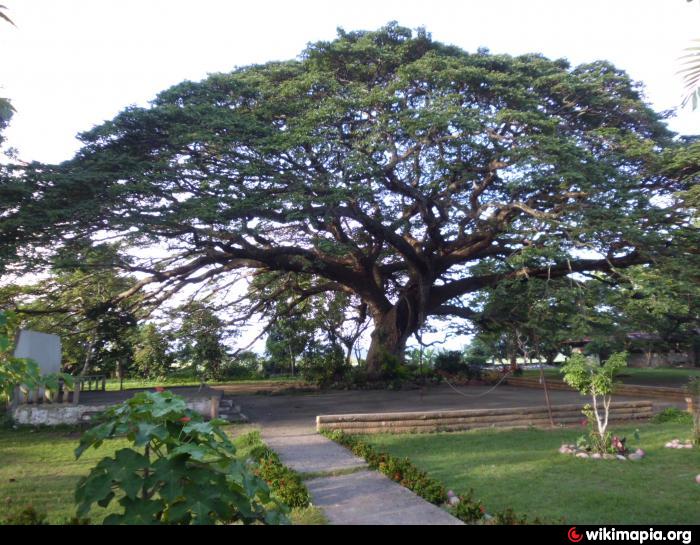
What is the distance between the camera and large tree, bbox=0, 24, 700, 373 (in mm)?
13453

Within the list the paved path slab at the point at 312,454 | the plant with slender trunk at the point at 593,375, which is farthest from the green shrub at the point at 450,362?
the plant with slender trunk at the point at 593,375

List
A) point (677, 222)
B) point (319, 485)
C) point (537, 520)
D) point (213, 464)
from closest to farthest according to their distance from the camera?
point (213, 464) < point (537, 520) < point (319, 485) < point (677, 222)

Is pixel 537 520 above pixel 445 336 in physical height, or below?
below

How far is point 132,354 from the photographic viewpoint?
22641 millimetres

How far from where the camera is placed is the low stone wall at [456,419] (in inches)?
421

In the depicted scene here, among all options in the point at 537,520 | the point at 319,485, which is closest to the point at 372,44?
the point at 319,485

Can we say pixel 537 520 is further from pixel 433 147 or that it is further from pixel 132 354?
pixel 132 354

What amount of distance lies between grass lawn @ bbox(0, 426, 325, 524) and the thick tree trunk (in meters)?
10.3

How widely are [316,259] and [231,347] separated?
209 inches

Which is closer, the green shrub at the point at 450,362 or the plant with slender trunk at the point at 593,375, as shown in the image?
the plant with slender trunk at the point at 593,375

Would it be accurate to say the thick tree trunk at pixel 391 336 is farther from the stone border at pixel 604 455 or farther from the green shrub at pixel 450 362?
the stone border at pixel 604 455

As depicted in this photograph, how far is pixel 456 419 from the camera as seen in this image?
11070mm

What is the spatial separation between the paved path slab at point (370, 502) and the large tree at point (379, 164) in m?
7.67
